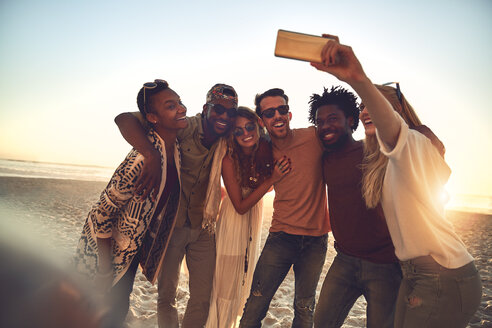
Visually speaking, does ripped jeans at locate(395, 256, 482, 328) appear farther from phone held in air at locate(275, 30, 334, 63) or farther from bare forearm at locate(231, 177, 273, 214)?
bare forearm at locate(231, 177, 273, 214)

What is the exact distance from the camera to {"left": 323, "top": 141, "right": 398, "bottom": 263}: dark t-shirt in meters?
2.47

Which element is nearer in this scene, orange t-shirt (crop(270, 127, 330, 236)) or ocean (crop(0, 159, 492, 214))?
orange t-shirt (crop(270, 127, 330, 236))

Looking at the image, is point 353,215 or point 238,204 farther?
point 238,204

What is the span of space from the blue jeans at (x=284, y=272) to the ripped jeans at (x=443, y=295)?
128cm

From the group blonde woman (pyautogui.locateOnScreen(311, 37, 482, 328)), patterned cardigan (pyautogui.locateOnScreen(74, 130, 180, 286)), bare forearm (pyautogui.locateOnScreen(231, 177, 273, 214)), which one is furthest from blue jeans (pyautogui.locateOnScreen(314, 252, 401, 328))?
patterned cardigan (pyautogui.locateOnScreen(74, 130, 180, 286))

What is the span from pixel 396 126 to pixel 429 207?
653 millimetres

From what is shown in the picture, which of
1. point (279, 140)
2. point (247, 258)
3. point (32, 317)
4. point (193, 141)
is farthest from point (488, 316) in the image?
point (32, 317)

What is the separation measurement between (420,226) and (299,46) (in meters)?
1.48

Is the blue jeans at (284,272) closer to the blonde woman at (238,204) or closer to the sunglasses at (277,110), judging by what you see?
the blonde woman at (238,204)

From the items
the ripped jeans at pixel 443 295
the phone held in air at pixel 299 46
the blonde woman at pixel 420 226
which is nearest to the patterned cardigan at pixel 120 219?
the phone held in air at pixel 299 46

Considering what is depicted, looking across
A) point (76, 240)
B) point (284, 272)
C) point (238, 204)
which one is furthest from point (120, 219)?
point (76, 240)

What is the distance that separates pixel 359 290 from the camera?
2.71 metres

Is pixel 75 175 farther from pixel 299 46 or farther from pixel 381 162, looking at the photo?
pixel 299 46

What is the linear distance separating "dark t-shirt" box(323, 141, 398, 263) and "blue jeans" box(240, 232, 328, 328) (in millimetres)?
412
